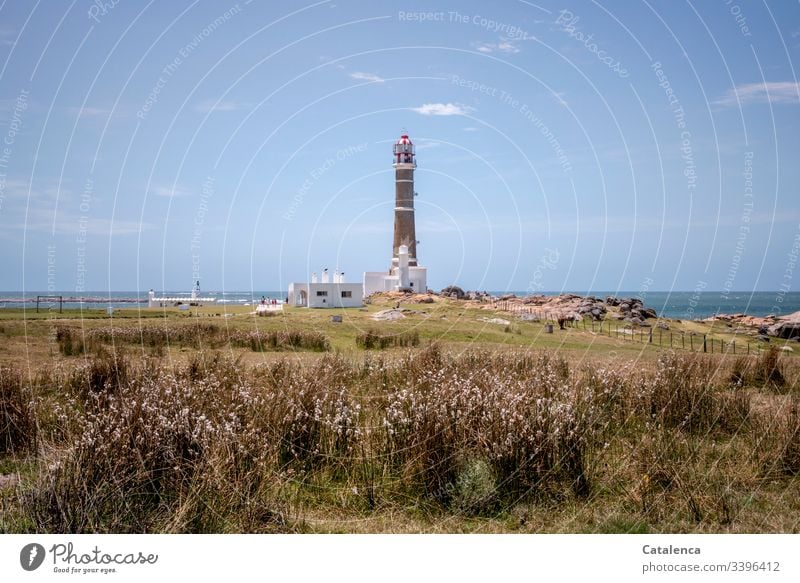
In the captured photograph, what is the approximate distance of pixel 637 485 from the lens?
6734mm

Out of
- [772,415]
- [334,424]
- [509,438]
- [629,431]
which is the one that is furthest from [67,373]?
[772,415]

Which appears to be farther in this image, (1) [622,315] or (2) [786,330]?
(1) [622,315]

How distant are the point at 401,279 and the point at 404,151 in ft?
36.2

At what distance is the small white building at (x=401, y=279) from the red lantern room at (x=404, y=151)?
7709mm

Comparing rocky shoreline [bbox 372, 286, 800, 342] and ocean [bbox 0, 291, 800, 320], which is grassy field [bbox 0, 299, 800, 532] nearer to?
ocean [bbox 0, 291, 800, 320]

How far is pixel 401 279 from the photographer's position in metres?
52.2

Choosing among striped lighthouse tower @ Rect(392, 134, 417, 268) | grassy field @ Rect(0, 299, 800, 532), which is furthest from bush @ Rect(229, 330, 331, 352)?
striped lighthouse tower @ Rect(392, 134, 417, 268)

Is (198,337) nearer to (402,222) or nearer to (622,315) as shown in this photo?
(622,315)

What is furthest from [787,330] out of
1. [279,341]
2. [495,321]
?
[279,341]

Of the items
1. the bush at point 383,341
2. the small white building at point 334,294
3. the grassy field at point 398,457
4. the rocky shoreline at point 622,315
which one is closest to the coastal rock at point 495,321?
the rocky shoreline at point 622,315

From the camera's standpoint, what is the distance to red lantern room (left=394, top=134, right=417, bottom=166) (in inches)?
Answer: 2205

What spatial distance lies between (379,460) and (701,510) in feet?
10.2

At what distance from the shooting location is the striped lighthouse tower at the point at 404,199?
56.0 metres

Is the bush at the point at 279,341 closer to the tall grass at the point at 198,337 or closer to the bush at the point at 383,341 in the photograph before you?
the tall grass at the point at 198,337
